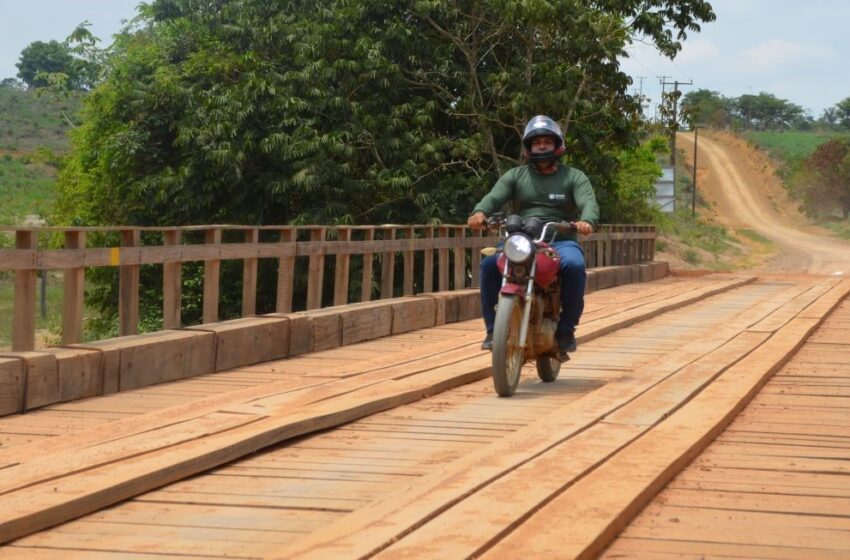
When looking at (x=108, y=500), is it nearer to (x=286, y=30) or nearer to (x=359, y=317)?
(x=359, y=317)

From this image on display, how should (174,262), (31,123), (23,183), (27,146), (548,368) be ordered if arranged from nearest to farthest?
(548,368)
(174,262)
(23,183)
(27,146)
(31,123)

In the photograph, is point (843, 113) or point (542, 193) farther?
point (843, 113)

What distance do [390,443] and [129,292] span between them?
3.75 m

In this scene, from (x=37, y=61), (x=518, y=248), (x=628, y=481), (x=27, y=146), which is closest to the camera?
(x=628, y=481)

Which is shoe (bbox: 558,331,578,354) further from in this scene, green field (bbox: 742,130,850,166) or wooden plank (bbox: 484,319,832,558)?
green field (bbox: 742,130,850,166)

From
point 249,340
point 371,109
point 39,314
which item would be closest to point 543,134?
point 249,340

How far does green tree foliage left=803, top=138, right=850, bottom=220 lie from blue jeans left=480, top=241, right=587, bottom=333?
89.1m

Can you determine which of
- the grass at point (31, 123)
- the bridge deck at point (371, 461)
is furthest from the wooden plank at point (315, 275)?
the grass at point (31, 123)

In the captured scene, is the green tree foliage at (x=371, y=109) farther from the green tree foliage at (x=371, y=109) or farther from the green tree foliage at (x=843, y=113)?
the green tree foliage at (x=843, y=113)

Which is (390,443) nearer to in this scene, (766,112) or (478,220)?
(478,220)

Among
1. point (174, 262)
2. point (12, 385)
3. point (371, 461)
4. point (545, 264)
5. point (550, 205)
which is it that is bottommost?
point (371, 461)

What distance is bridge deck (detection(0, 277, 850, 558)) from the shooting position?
4.50 m

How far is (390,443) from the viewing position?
21.9 feet

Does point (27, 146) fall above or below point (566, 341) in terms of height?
above
